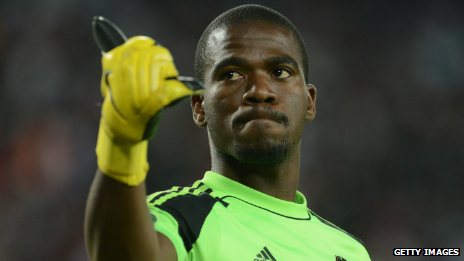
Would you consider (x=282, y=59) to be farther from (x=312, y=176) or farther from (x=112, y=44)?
(x=312, y=176)

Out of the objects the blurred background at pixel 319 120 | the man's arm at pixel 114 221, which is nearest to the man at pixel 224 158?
the man's arm at pixel 114 221

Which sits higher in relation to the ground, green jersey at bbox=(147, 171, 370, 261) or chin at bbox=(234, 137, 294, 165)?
chin at bbox=(234, 137, 294, 165)

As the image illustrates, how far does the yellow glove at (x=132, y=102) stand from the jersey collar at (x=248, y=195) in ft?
2.54

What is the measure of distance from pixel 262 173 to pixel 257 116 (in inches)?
12.1

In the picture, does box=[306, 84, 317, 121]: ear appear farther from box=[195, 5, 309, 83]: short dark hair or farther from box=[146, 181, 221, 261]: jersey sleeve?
box=[146, 181, 221, 261]: jersey sleeve

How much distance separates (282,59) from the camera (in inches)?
72.7

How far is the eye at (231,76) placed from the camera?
70.7 inches

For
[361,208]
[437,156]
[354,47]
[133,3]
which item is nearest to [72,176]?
[133,3]

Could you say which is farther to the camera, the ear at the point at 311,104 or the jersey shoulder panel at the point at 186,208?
the ear at the point at 311,104

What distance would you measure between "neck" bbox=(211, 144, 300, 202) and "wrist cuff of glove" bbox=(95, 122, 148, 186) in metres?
0.89

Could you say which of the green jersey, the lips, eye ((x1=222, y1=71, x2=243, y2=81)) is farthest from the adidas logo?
eye ((x1=222, y1=71, x2=243, y2=81))

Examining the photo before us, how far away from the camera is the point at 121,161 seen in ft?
→ 3.08

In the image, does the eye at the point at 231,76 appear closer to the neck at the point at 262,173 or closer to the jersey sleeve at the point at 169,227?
the neck at the point at 262,173

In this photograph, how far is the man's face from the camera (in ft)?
5.48
